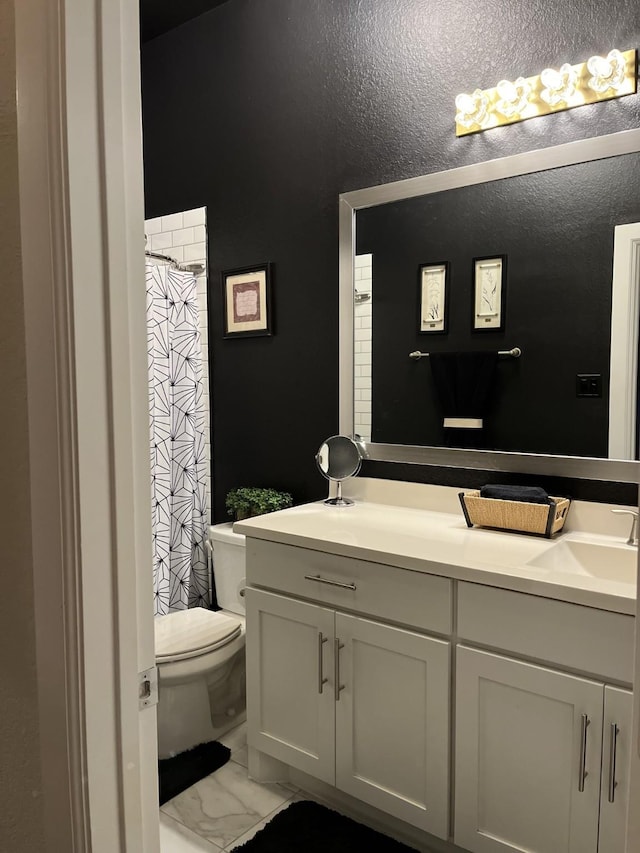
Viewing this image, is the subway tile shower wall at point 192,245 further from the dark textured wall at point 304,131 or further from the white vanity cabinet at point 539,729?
the white vanity cabinet at point 539,729

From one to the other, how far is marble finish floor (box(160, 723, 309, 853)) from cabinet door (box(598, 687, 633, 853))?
3.19 ft

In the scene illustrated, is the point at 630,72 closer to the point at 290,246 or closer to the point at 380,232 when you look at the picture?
the point at 380,232

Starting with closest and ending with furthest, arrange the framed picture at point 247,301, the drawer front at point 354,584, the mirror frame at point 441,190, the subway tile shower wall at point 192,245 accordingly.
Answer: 1. the drawer front at point 354,584
2. the mirror frame at point 441,190
3. the framed picture at point 247,301
4. the subway tile shower wall at point 192,245

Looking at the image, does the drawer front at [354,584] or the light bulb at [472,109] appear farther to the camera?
the light bulb at [472,109]

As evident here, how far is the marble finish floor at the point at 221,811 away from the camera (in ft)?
6.04

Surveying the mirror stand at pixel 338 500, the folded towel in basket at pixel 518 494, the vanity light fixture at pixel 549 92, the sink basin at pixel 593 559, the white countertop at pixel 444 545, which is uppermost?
the vanity light fixture at pixel 549 92

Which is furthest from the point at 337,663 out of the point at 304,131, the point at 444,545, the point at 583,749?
the point at 304,131

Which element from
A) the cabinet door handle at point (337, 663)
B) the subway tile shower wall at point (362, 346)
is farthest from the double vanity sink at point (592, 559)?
the subway tile shower wall at point (362, 346)

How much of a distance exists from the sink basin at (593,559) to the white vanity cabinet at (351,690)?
14.9 inches

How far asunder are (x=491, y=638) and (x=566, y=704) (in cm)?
21

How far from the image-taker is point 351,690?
1825 millimetres

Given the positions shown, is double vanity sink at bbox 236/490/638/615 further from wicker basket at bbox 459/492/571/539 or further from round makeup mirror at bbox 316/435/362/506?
round makeup mirror at bbox 316/435/362/506

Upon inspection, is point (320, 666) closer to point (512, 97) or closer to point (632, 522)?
point (632, 522)

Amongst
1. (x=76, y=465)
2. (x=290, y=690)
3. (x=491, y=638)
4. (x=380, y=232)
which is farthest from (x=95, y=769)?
(x=380, y=232)
